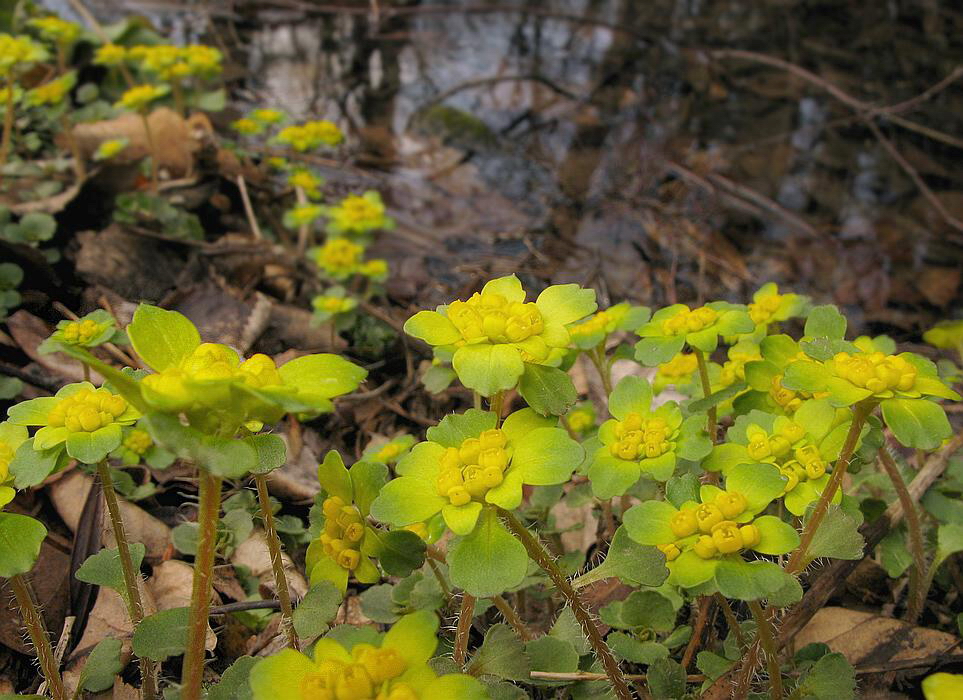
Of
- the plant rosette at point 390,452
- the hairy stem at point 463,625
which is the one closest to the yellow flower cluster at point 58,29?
the plant rosette at point 390,452

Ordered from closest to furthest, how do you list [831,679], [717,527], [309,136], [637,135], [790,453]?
[717,527] < [831,679] < [790,453] < [309,136] < [637,135]

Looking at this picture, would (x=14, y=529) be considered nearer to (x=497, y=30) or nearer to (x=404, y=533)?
(x=404, y=533)

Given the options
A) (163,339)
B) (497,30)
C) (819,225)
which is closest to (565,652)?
(163,339)

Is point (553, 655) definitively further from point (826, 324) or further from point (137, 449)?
point (137, 449)

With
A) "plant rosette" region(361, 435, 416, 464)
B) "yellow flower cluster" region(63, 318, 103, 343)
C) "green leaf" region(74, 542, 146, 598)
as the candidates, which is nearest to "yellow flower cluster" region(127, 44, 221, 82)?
"yellow flower cluster" region(63, 318, 103, 343)

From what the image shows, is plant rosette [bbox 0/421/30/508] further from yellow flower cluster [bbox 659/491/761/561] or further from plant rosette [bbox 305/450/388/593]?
yellow flower cluster [bbox 659/491/761/561]

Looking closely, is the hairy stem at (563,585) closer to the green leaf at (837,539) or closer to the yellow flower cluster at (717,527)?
the yellow flower cluster at (717,527)

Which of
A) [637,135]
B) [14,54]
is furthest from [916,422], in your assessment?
[637,135]
